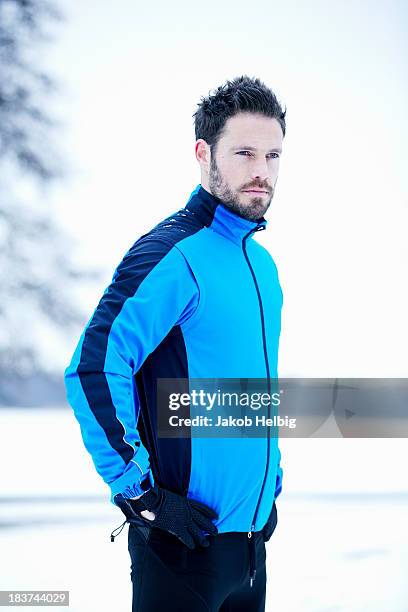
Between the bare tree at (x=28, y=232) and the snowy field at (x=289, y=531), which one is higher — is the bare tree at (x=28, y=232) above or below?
above

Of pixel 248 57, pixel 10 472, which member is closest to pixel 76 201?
pixel 248 57

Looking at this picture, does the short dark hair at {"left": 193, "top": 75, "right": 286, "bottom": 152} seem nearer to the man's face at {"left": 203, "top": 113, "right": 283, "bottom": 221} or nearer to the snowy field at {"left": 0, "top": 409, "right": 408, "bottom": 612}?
the man's face at {"left": 203, "top": 113, "right": 283, "bottom": 221}

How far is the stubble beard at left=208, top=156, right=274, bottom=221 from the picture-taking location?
3.44 feet

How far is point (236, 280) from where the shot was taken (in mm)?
1022

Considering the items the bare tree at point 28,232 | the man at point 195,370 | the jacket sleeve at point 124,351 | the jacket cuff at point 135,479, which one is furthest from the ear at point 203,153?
the bare tree at point 28,232

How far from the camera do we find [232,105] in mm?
1052

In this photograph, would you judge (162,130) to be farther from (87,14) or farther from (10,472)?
(10,472)

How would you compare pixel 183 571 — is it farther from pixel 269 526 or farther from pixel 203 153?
pixel 203 153

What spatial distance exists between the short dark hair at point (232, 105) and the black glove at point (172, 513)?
507mm

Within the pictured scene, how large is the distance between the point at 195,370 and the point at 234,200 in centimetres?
26

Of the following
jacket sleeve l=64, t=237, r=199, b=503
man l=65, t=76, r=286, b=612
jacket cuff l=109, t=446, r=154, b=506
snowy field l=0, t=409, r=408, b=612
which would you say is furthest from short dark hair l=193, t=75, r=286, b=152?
snowy field l=0, t=409, r=408, b=612

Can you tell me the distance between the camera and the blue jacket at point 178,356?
904 millimetres

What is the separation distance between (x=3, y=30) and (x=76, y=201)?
181cm

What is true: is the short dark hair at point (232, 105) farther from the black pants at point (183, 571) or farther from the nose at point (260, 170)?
the black pants at point (183, 571)
